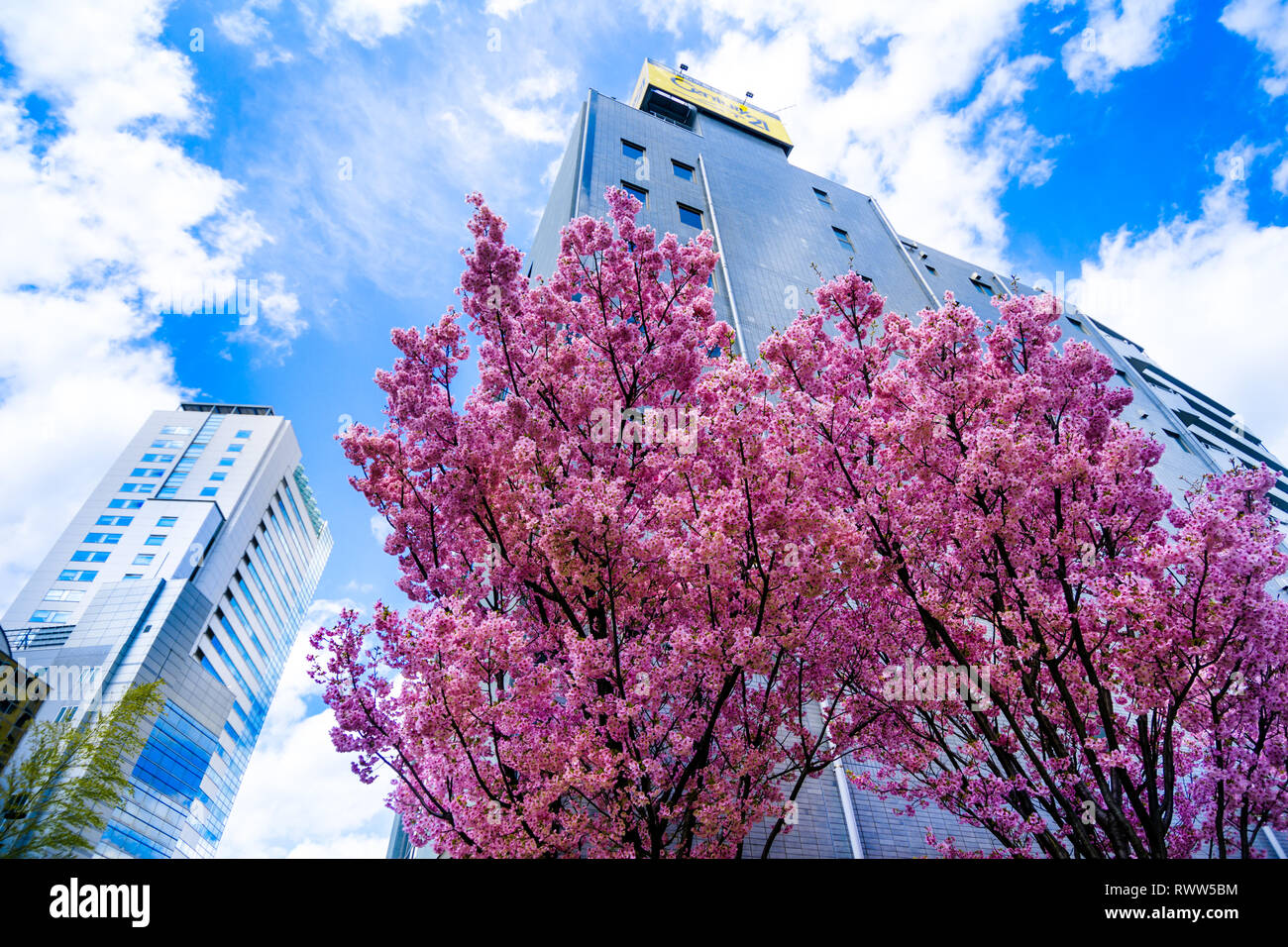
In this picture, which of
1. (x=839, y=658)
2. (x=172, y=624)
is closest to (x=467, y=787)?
(x=839, y=658)

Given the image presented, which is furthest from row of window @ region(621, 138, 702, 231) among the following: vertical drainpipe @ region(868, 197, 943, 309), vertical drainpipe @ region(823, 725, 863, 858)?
vertical drainpipe @ region(823, 725, 863, 858)

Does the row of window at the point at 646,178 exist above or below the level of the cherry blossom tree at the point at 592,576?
above

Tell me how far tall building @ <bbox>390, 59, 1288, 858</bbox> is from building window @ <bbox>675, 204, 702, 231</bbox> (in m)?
0.05

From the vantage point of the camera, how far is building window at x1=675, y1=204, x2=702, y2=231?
63.2 feet

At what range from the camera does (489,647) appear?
5.40m

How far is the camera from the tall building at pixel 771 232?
31.8ft

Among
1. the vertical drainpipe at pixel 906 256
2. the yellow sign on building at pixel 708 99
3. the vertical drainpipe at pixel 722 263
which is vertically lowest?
the vertical drainpipe at pixel 722 263

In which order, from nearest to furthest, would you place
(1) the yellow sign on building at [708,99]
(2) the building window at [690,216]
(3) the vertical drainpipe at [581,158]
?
1. (3) the vertical drainpipe at [581,158]
2. (2) the building window at [690,216]
3. (1) the yellow sign on building at [708,99]

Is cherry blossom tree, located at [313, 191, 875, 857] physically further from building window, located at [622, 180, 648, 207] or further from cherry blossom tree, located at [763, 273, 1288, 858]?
building window, located at [622, 180, 648, 207]

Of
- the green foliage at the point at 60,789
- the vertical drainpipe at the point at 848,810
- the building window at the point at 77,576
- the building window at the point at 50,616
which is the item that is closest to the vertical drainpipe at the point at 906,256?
the vertical drainpipe at the point at 848,810

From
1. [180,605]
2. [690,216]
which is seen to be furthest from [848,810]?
[180,605]

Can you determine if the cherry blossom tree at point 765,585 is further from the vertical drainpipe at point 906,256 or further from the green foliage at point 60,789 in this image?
the vertical drainpipe at point 906,256

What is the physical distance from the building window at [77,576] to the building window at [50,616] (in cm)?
375
